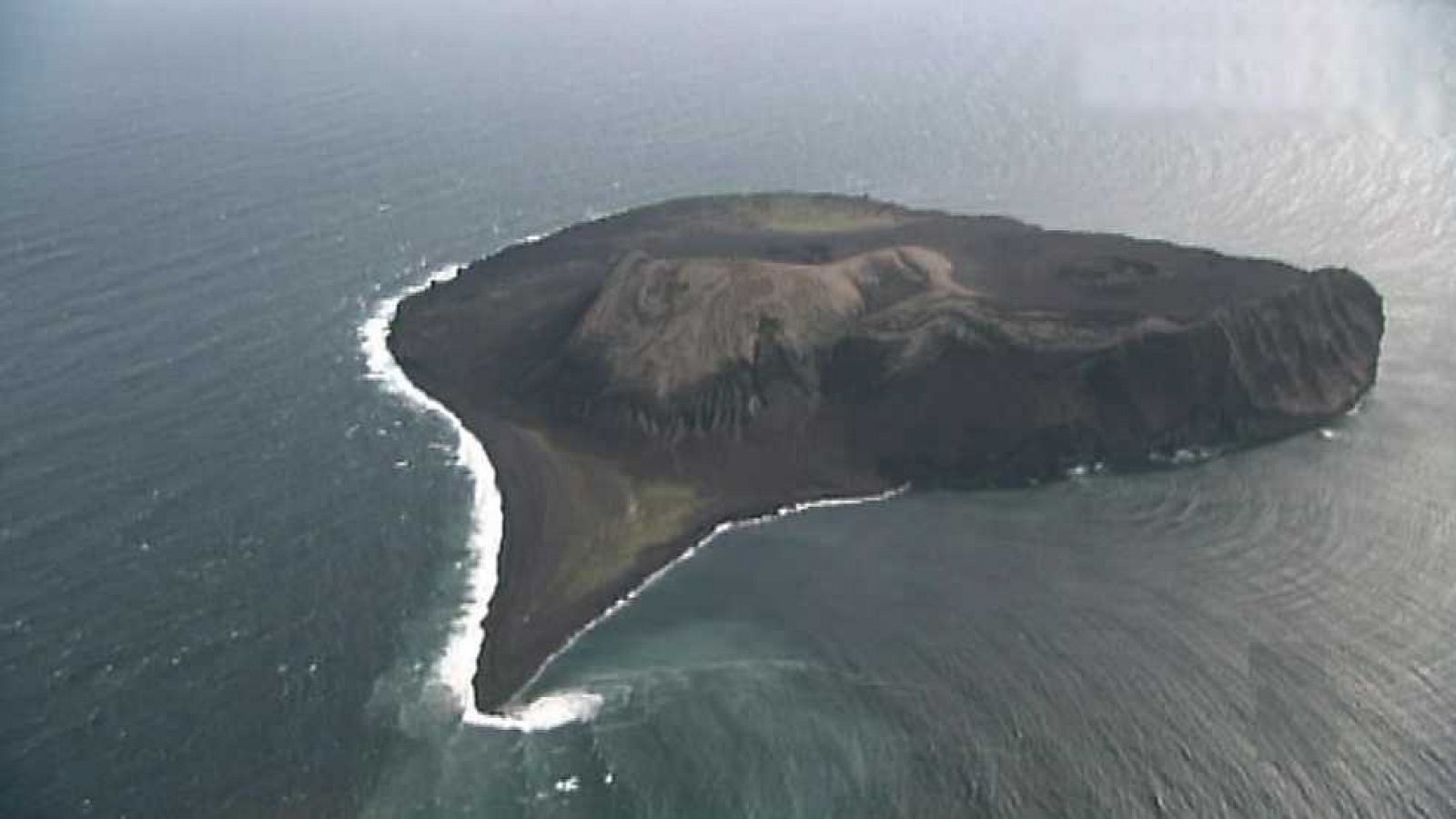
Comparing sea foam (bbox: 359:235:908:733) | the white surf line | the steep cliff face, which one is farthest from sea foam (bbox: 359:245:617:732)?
the steep cliff face

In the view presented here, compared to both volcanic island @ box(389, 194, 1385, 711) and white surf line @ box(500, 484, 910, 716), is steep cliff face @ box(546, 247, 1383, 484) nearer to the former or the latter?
volcanic island @ box(389, 194, 1385, 711)

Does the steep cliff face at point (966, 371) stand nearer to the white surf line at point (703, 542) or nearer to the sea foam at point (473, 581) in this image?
the white surf line at point (703, 542)

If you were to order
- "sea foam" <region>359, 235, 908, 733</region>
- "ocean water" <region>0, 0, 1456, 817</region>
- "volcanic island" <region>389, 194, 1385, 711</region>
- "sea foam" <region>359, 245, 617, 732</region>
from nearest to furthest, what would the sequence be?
"ocean water" <region>0, 0, 1456, 817</region> < "sea foam" <region>359, 245, 617, 732</region> < "sea foam" <region>359, 235, 908, 733</region> < "volcanic island" <region>389, 194, 1385, 711</region>

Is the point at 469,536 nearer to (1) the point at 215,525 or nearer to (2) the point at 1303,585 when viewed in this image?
(1) the point at 215,525

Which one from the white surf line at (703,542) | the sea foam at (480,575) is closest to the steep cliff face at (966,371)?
the white surf line at (703,542)

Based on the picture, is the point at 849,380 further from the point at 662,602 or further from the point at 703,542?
the point at 662,602

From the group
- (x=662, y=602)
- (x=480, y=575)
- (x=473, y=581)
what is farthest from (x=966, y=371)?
(x=473, y=581)

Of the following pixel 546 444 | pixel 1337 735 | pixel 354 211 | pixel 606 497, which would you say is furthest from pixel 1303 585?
pixel 354 211
